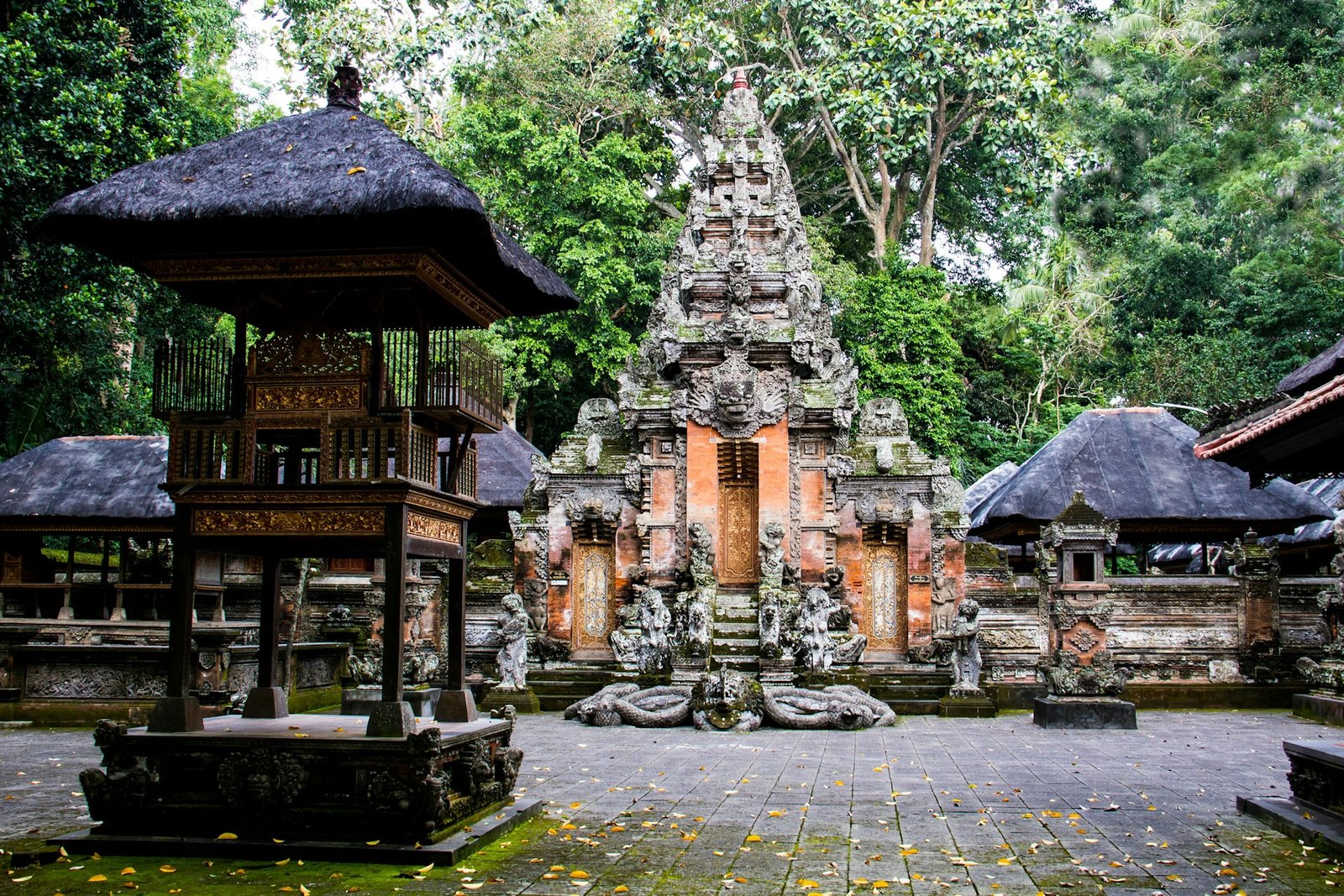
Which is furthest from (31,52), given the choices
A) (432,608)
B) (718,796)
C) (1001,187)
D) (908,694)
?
(1001,187)

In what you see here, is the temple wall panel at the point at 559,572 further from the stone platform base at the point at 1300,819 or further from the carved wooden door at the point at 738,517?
the stone platform base at the point at 1300,819

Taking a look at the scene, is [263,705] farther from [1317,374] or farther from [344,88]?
[1317,374]

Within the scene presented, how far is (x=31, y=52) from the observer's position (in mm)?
15633

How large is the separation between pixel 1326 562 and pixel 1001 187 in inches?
544

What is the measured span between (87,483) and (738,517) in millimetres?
10098

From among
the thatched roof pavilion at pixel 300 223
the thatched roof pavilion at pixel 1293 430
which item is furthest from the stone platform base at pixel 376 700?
the thatched roof pavilion at pixel 1293 430

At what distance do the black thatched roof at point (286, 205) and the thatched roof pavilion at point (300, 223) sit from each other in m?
0.01

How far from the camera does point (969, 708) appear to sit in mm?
16406

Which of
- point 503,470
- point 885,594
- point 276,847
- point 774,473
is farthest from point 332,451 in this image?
point 503,470

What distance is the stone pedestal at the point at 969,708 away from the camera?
16.4 m

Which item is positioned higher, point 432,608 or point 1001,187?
point 1001,187

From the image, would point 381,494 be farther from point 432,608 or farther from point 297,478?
point 432,608

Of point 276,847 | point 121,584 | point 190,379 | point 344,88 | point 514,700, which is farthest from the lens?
point 121,584

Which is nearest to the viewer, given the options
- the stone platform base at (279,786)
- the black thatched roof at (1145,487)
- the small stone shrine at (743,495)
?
the stone platform base at (279,786)
